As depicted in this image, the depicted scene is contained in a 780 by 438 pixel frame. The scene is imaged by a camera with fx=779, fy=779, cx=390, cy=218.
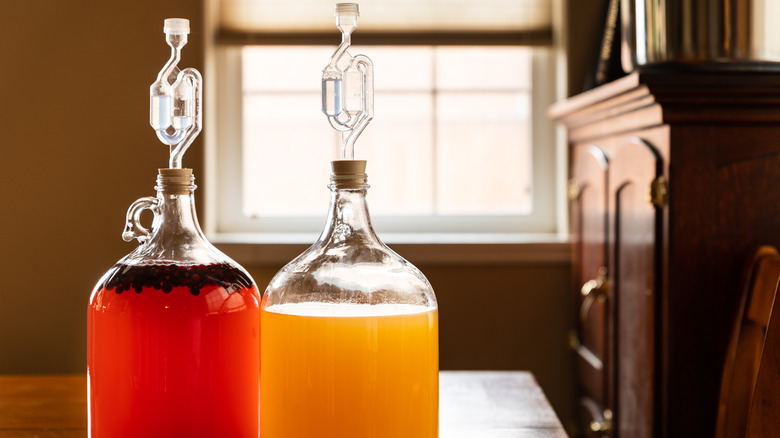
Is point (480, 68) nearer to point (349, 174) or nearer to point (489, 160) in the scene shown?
point (489, 160)

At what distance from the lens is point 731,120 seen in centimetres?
123

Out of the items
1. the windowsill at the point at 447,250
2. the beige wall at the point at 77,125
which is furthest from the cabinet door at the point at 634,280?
the beige wall at the point at 77,125

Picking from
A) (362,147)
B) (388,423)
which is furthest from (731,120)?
(362,147)

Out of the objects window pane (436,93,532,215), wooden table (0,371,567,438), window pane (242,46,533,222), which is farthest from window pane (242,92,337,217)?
wooden table (0,371,567,438)

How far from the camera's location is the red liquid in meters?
0.58

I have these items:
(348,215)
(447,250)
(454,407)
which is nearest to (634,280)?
(454,407)

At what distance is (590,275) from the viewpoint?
5.90 feet

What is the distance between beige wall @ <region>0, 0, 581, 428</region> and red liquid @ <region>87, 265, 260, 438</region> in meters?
1.52

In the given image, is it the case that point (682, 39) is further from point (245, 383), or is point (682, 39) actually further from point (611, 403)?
point (245, 383)

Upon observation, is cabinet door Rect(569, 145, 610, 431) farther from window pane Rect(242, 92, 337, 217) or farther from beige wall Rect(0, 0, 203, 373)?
beige wall Rect(0, 0, 203, 373)

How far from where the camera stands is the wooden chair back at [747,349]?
3.45 feet

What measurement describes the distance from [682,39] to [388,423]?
0.89 metres

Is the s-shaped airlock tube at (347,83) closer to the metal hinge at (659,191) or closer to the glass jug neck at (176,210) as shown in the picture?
the glass jug neck at (176,210)

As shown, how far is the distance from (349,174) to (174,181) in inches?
5.5
